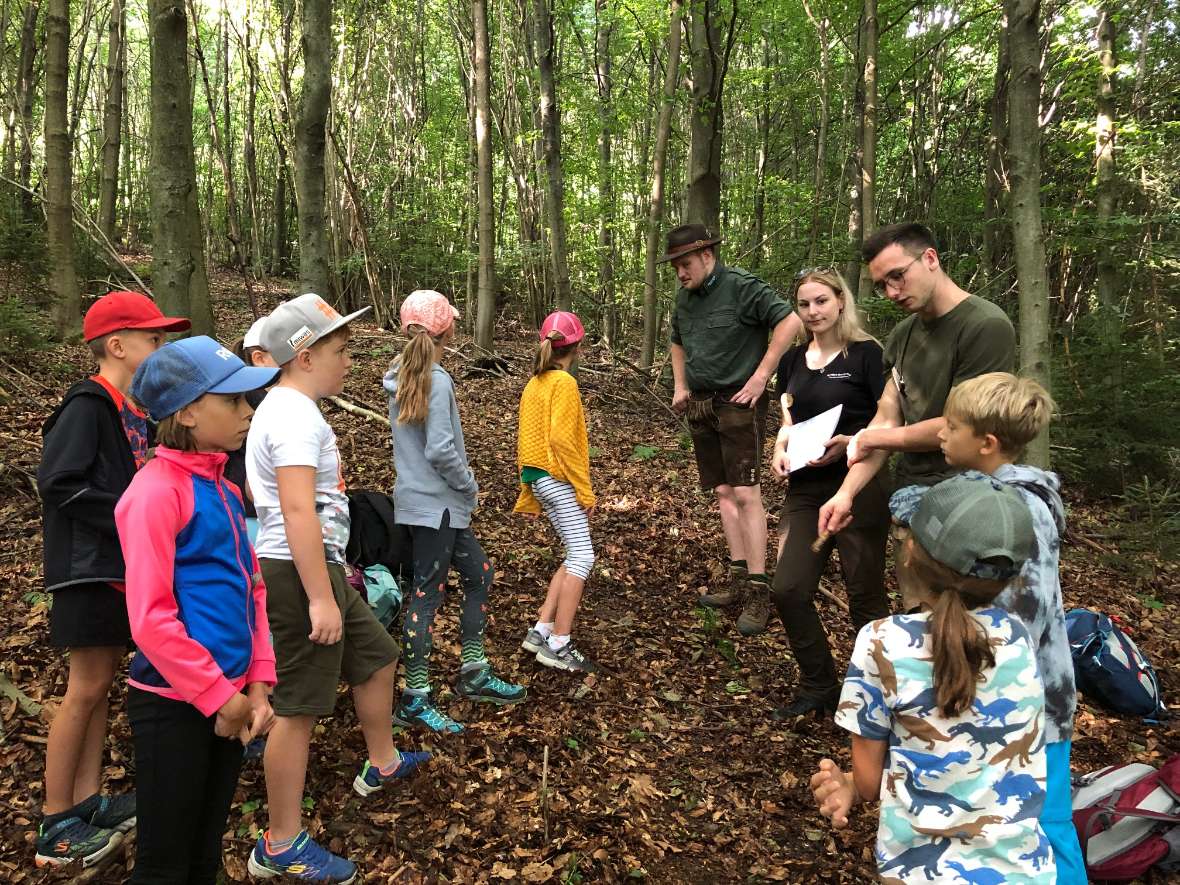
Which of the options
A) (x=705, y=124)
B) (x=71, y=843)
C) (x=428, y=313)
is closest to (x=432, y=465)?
(x=428, y=313)

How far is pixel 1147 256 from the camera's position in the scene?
27.0ft

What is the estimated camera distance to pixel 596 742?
3.63 metres

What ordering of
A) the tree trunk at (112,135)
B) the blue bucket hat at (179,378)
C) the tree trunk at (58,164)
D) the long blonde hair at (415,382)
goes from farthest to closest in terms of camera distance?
the tree trunk at (112,135) → the tree trunk at (58,164) → the long blonde hair at (415,382) → the blue bucket hat at (179,378)

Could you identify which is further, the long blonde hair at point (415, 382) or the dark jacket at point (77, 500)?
the long blonde hair at point (415, 382)

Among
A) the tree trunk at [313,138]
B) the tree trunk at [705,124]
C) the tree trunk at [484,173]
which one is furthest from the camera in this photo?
the tree trunk at [484,173]

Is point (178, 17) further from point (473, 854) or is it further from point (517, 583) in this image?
point (473, 854)

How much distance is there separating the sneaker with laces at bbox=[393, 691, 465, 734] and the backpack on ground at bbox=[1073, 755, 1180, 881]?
2772 mm

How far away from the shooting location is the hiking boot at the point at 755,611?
15.6 ft

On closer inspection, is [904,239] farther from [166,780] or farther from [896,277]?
[166,780]

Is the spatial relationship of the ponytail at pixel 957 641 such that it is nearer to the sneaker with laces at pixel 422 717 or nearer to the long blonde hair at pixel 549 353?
the sneaker with laces at pixel 422 717

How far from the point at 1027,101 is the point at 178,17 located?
233 inches

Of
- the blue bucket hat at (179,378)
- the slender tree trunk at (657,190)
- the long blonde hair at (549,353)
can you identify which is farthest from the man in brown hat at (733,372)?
the slender tree trunk at (657,190)

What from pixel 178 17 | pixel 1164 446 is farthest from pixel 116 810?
pixel 1164 446

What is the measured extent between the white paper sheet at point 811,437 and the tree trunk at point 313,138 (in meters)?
5.00
